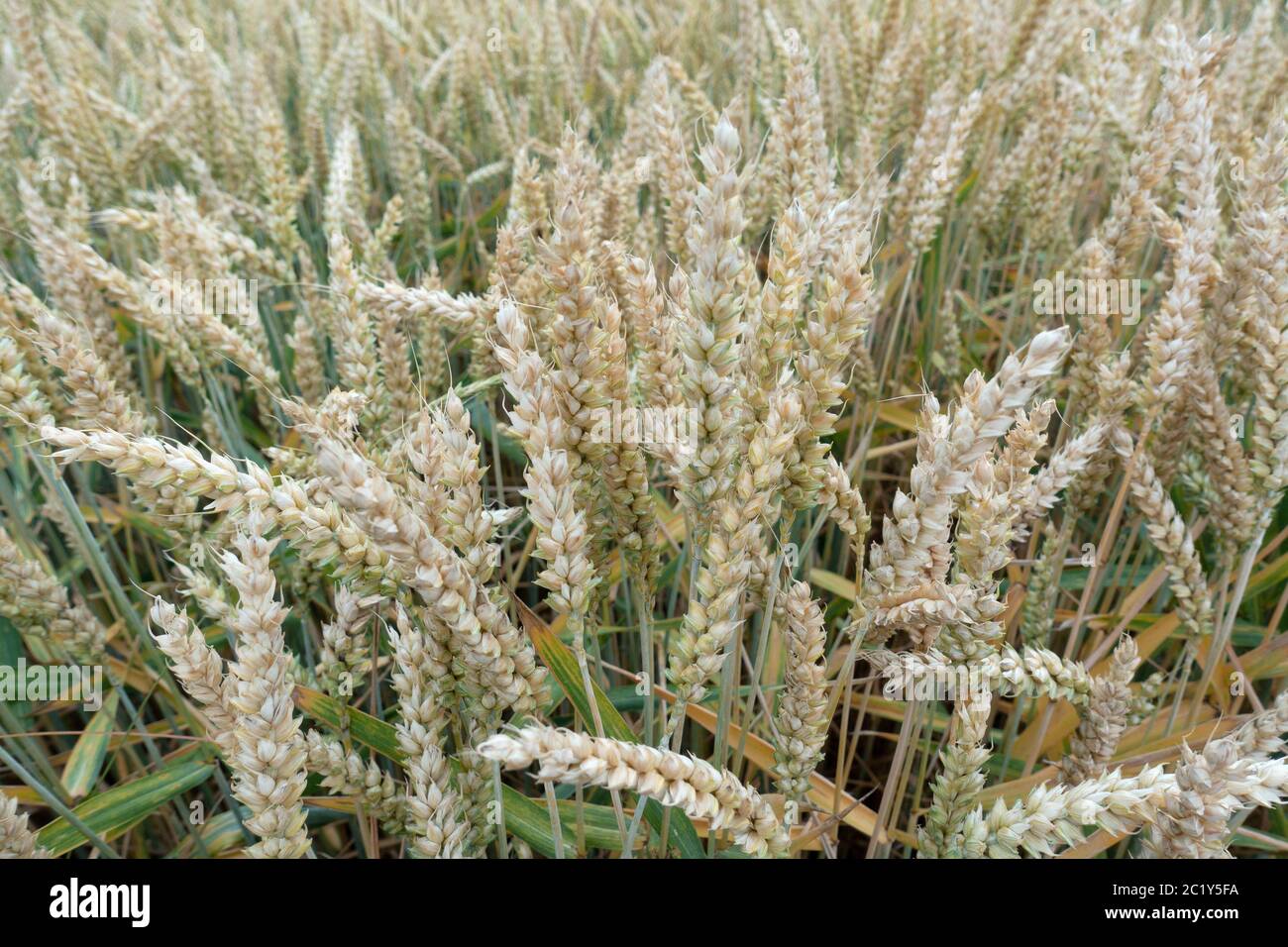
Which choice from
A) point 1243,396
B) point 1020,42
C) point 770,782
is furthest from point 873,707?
point 1020,42

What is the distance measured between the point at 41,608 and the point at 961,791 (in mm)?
1087

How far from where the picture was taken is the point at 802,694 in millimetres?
734

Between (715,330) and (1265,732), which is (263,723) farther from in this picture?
(1265,732)

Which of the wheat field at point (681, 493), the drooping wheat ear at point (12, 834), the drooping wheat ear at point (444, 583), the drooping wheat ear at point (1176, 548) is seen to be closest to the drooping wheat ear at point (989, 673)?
the wheat field at point (681, 493)

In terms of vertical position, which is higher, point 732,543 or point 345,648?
point 732,543

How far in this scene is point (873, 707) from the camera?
4.31ft

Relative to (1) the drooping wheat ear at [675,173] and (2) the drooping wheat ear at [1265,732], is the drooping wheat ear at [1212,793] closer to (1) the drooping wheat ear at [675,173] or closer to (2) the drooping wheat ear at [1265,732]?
(2) the drooping wheat ear at [1265,732]

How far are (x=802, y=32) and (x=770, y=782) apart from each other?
90.1 inches

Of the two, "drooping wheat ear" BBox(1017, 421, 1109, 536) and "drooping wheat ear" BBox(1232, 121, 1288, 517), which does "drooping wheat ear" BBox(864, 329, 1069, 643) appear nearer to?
"drooping wheat ear" BBox(1017, 421, 1109, 536)

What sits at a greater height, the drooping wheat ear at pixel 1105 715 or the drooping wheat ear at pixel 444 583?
the drooping wheat ear at pixel 444 583

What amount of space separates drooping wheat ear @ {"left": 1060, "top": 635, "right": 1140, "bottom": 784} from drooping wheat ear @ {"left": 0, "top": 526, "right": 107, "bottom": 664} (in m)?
1.24

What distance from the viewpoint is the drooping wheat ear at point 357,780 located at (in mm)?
752

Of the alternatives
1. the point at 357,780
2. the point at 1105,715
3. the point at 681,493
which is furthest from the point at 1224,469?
the point at 357,780

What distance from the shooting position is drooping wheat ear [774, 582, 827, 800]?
0.72 m
